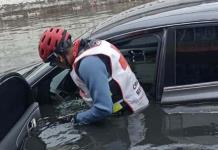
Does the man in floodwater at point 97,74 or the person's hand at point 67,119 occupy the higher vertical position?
the man in floodwater at point 97,74

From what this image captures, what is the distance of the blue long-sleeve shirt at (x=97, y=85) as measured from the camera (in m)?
3.68

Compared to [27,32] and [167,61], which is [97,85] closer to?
[167,61]

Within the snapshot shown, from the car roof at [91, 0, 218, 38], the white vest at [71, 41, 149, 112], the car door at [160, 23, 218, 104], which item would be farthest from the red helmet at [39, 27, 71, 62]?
the car door at [160, 23, 218, 104]

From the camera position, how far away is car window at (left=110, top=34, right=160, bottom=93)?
4.12m

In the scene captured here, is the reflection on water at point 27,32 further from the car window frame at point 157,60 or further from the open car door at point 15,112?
the car window frame at point 157,60

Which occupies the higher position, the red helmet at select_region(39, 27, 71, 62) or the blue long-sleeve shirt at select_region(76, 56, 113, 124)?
the red helmet at select_region(39, 27, 71, 62)

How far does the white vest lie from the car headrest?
0.43 meters

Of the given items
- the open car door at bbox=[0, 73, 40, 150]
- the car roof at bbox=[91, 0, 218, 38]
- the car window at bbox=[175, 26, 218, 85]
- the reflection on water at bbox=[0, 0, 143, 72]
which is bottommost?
the reflection on water at bbox=[0, 0, 143, 72]

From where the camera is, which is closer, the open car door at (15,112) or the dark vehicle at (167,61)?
the open car door at (15,112)

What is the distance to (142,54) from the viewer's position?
14.1 feet

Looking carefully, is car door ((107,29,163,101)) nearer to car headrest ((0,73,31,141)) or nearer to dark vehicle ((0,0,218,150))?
dark vehicle ((0,0,218,150))

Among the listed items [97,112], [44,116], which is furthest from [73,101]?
[97,112]

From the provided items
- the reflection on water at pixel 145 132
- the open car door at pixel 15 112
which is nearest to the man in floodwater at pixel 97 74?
the reflection on water at pixel 145 132

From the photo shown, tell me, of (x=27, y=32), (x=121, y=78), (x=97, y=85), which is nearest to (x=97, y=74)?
(x=97, y=85)
